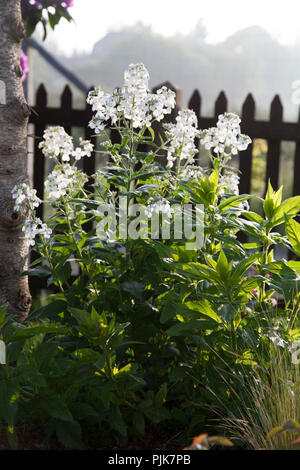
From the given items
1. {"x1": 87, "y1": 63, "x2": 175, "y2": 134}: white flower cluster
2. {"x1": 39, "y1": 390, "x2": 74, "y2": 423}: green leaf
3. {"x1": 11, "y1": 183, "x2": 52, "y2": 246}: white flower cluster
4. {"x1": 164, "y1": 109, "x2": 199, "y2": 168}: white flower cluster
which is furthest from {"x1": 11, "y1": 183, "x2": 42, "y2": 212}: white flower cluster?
{"x1": 39, "y1": 390, "x2": 74, "y2": 423}: green leaf

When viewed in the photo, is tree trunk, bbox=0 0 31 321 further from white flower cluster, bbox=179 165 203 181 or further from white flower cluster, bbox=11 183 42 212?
white flower cluster, bbox=179 165 203 181

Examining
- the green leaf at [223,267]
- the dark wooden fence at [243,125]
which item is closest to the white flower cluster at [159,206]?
the green leaf at [223,267]

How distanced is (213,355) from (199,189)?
0.79m

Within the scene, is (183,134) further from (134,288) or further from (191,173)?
(134,288)

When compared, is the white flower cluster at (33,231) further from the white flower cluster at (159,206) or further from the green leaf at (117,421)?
the green leaf at (117,421)

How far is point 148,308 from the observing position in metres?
2.62

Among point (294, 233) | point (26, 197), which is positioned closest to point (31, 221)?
point (26, 197)

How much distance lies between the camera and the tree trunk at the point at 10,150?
320cm

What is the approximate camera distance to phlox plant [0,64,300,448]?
2.33 metres

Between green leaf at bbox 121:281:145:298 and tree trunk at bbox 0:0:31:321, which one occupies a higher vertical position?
tree trunk at bbox 0:0:31:321

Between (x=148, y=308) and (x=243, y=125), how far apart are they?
294cm

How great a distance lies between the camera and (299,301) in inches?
100
